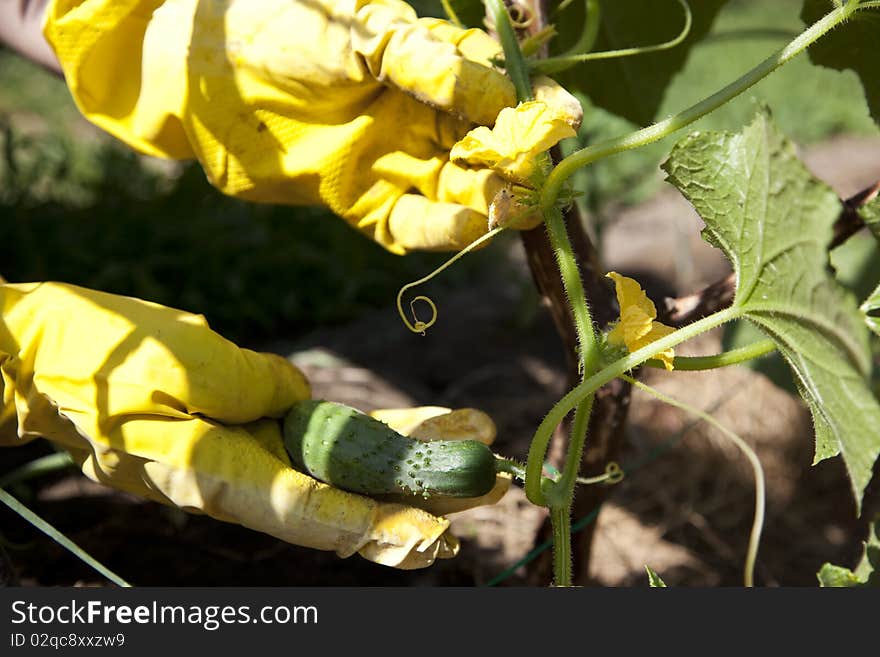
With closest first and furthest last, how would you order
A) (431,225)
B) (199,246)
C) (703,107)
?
(703,107) → (431,225) → (199,246)

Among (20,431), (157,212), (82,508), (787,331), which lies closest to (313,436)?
(20,431)

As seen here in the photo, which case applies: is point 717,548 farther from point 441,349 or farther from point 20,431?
point 20,431

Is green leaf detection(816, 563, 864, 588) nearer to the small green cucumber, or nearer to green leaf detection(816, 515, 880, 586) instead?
green leaf detection(816, 515, 880, 586)

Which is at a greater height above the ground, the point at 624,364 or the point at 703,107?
the point at 703,107

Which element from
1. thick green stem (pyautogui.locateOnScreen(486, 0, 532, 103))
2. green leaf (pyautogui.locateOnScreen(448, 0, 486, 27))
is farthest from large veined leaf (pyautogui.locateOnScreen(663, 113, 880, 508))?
green leaf (pyautogui.locateOnScreen(448, 0, 486, 27))

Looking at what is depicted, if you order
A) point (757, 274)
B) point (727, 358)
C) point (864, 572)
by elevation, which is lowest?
point (864, 572)

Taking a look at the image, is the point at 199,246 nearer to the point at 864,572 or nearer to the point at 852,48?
the point at 852,48

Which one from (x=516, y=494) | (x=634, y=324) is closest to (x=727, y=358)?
(x=634, y=324)
